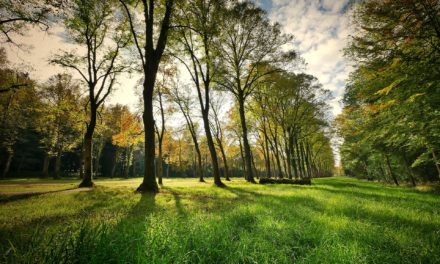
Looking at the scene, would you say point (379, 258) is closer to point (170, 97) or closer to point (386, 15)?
point (386, 15)

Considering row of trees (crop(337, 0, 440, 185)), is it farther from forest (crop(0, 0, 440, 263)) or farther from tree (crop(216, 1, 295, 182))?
tree (crop(216, 1, 295, 182))

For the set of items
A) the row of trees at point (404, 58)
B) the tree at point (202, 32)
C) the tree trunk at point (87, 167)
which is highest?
the tree at point (202, 32)

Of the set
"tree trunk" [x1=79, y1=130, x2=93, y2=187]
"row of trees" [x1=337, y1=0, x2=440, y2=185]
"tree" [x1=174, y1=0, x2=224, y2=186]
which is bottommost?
"tree trunk" [x1=79, y1=130, x2=93, y2=187]

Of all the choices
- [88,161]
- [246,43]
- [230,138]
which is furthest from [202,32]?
[230,138]

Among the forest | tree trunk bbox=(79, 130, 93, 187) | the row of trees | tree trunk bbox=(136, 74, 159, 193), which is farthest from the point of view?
tree trunk bbox=(79, 130, 93, 187)

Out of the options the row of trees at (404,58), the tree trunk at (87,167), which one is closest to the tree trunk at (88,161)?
the tree trunk at (87,167)

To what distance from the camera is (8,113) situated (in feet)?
98.4

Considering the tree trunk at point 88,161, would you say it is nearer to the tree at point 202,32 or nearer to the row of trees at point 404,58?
the tree at point 202,32

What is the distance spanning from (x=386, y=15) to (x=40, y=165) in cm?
5914

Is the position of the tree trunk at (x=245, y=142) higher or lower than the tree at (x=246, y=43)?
lower

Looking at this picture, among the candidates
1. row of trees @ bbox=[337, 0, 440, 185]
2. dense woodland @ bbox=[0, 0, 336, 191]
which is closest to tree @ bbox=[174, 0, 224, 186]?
dense woodland @ bbox=[0, 0, 336, 191]

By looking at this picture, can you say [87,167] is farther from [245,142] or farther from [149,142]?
[245,142]

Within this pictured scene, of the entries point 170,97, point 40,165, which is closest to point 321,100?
point 170,97

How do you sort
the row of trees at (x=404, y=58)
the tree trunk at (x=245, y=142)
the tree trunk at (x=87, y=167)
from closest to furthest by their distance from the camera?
the row of trees at (x=404, y=58) → the tree trunk at (x=87, y=167) → the tree trunk at (x=245, y=142)
